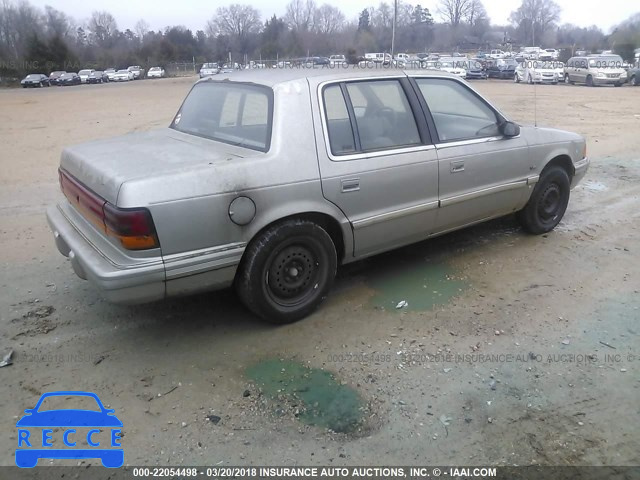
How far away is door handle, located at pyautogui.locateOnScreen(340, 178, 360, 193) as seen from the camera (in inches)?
147

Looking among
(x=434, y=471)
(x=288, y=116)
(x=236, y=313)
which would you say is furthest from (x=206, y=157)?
(x=434, y=471)

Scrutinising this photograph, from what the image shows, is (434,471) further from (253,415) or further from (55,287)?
(55,287)

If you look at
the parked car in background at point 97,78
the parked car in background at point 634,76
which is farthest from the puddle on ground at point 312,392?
the parked car in background at point 97,78

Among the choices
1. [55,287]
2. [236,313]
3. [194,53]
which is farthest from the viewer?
[194,53]

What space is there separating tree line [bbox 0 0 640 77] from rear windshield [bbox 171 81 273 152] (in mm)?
41103

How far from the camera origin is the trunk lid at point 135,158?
3189mm

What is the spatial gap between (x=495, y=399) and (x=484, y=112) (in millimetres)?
2717

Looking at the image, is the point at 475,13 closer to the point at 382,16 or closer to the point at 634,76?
the point at 382,16

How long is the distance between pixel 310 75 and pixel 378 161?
796mm

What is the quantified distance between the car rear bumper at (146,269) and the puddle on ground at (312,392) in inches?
25.2

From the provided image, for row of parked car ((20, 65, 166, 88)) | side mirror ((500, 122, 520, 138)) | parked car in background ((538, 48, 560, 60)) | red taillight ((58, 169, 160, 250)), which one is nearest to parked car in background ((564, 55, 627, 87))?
parked car in background ((538, 48, 560, 60))

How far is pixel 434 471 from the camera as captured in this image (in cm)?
253

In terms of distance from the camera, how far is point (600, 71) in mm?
28297

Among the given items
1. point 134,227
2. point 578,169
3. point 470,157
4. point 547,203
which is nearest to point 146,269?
point 134,227
